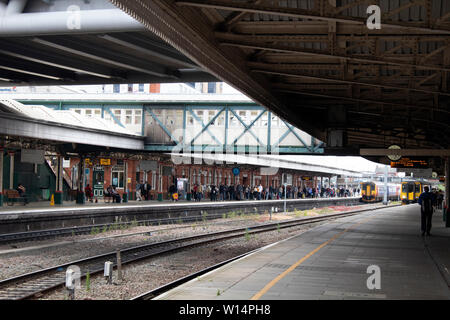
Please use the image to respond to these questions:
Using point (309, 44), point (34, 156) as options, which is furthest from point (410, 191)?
point (309, 44)

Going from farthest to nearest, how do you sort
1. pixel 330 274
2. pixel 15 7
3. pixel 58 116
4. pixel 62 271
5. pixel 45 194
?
pixel 45 194, pixel 58 116, pixel 15 7, pixel 62 271, pixel 330 274

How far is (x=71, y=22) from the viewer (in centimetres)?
1410

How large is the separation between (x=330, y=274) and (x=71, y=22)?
812cm

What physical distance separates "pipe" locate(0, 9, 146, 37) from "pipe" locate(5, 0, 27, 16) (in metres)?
0.14

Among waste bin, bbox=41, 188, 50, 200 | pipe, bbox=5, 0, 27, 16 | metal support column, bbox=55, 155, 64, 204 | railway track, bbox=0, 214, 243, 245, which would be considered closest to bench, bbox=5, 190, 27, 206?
metal support column, bbox=55, 155, 64, 204

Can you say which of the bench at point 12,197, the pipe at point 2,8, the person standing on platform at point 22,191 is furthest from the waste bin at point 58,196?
the pipe at point 2,8

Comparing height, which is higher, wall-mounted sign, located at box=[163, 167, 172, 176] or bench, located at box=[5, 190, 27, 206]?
wall-mounted sign, located at box=[163, 167, 172, 176]

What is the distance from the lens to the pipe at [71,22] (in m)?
14.0

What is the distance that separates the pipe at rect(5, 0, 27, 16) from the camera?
578 inches

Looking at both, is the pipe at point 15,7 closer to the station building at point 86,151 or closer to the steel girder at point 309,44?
the steel girder at point 309,44

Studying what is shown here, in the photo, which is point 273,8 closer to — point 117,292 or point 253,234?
point 117,292
